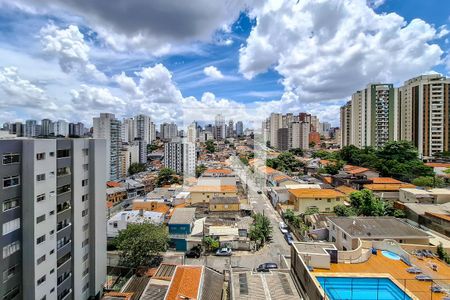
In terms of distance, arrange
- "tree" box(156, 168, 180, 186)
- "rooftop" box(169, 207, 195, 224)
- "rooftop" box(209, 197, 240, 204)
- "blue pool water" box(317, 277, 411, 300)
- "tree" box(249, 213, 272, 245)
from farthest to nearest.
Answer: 1. "tree" box(156, 168, 180, 186)
2. "rooftop" box(209, 197, 240, 204)
3. "rooftop" box(169, 207, 195, 224)
4. "tree" box(249, 213, 272, 245)
5. "blue pool water" box(317, 277, 411, 300)

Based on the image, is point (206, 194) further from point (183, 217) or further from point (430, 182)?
point (430, 182)

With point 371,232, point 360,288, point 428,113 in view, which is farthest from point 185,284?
point 428,113

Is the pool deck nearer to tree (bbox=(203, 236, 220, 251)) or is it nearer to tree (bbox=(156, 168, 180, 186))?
tree (bbox=(203, 236, 220, 251))

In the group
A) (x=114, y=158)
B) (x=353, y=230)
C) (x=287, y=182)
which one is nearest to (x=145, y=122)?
(x=114, y=158)

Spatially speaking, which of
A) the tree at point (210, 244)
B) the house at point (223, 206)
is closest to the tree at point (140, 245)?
the tree at point (210, 244)

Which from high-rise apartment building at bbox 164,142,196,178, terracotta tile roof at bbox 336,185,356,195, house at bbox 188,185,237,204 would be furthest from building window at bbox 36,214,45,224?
high-rise apartment building at bbox 164,142,196,178
